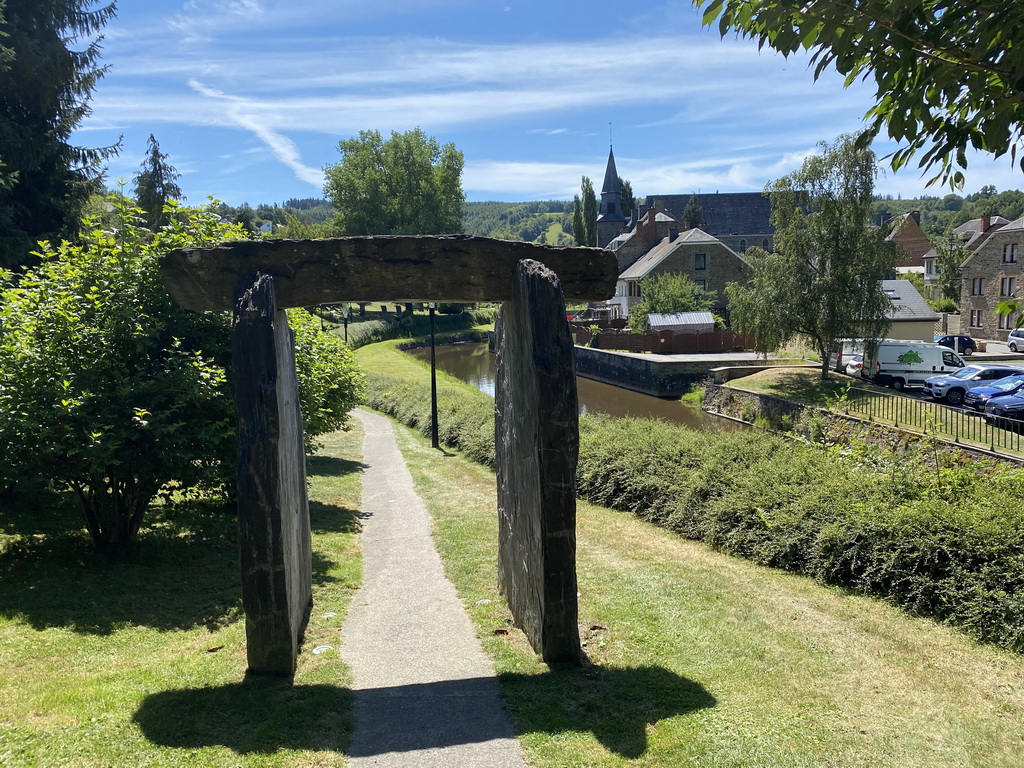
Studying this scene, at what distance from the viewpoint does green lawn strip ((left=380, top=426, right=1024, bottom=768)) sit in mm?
5070

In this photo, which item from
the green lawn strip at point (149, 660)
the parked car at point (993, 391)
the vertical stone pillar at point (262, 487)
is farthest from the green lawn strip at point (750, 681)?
the parked car at point (993, 391)

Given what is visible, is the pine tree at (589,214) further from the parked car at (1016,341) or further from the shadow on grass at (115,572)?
the shadow on grass at (115,572)

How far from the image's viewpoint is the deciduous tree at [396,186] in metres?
69.0

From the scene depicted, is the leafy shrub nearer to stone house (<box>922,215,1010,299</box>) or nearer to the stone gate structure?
the stone gate structure

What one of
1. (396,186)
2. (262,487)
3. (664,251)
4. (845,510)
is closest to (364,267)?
(262,487)

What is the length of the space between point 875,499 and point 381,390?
29528mm

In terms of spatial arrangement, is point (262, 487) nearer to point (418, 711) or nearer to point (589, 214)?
point (418, 711)

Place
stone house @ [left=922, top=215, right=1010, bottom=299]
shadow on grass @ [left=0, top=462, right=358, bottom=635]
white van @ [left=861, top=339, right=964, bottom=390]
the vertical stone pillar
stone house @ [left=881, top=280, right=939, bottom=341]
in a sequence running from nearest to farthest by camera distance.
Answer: the vertical stone pillar < shadow on grass @ [left=0, top=462, right=358, bottom=635] < white van @ [left=861, top=339, right=964, bottom=390] < stone house @ [left=881, top=280, right=939, bottom=341] < stone house @ [left=922, top=215, right=1010, bottom=299]

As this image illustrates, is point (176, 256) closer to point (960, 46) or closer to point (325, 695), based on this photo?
point (325, 695)

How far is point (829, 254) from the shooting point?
31906 mm

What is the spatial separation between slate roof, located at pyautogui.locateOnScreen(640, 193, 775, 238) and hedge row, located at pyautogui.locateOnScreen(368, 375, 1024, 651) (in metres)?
64.5

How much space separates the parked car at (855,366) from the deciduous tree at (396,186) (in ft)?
137

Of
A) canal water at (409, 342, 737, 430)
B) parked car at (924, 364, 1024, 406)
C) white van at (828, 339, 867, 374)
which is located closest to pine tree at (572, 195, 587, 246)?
canal water at (409, 342, 737, 430)

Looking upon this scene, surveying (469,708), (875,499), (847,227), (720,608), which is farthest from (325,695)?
(847,227)
